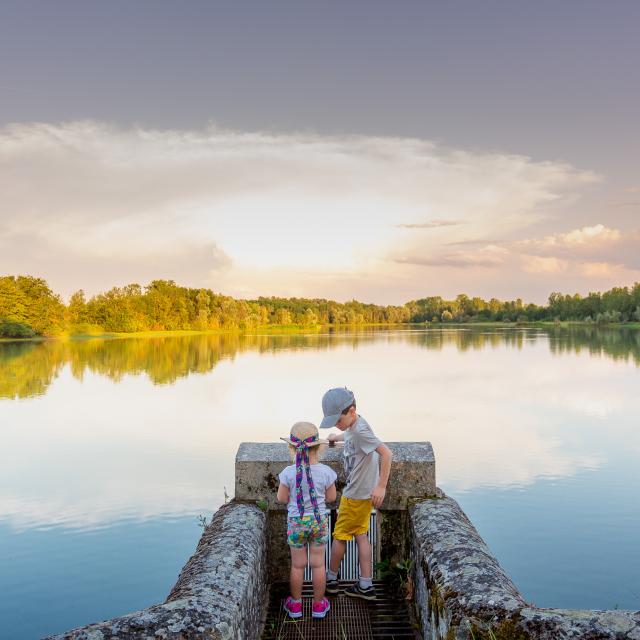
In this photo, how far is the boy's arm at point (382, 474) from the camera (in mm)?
4262

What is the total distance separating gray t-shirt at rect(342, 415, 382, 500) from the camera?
4301 mm

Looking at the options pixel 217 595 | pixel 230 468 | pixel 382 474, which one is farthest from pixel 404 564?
pixel 230 468

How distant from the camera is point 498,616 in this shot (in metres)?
2.81

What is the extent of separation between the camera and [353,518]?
4402mm

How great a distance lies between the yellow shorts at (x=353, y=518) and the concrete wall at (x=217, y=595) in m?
0.61

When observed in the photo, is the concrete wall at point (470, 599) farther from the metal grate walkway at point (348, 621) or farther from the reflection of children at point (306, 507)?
the reflection of children at point (306, 507)

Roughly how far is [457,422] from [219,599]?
17287 millimetres

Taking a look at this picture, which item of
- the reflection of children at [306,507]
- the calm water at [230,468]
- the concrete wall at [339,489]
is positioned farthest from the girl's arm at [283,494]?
the calm water at [230,468]

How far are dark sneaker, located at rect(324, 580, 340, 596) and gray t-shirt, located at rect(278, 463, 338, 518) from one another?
796mm

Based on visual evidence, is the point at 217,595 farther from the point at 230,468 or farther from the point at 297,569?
the point at 230,468

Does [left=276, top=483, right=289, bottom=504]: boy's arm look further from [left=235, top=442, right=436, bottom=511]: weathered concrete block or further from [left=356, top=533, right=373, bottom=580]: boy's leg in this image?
[left=356, top=533, right=373, bottom=580]: boy's leg

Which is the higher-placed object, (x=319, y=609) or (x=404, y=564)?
(x=404, y=564)

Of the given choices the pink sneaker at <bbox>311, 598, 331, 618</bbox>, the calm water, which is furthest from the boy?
the calm water

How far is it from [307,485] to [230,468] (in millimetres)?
9908
